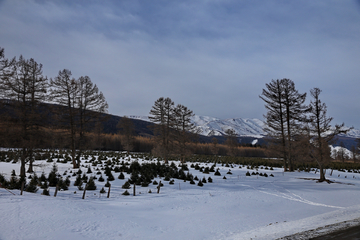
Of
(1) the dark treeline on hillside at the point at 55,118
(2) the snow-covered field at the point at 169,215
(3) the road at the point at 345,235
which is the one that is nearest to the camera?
(3) the road at the point at 345,235

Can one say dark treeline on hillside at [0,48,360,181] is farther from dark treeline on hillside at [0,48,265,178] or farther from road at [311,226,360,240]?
road at [311,226,360,240]

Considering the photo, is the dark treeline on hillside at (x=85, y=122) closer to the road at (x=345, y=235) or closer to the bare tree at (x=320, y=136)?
the bare tree at (x=320, y=136)

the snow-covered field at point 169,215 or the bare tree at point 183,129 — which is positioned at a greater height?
the bare tree at point 183,129

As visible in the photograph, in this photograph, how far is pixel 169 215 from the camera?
29.6 feet

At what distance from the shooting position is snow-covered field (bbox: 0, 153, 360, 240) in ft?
21.1

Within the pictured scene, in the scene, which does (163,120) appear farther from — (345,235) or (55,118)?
(345,235)

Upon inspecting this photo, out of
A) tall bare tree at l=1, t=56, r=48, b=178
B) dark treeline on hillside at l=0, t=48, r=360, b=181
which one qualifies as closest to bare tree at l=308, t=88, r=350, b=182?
dark treeline on hillside at l=0, t=48, r=360, b=181

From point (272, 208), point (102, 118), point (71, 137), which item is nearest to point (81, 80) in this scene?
point (102, 118)

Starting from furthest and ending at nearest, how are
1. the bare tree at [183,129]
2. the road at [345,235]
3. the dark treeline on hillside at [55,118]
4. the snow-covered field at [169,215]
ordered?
the bare tree at [183,129] → the dark treeline on hillside at [55,118] → the snow-covered field at [169,215] → the road at [345,235]

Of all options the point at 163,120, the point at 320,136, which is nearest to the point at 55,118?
the point at 163,120

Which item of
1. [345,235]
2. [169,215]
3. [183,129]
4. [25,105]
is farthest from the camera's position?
[183,129]

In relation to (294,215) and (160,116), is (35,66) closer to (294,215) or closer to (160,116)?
(160,116)

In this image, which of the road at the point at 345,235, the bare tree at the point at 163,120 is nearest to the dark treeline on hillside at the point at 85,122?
the bare tree at the point at 163,120

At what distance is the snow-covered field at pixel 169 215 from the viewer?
6.42 m
